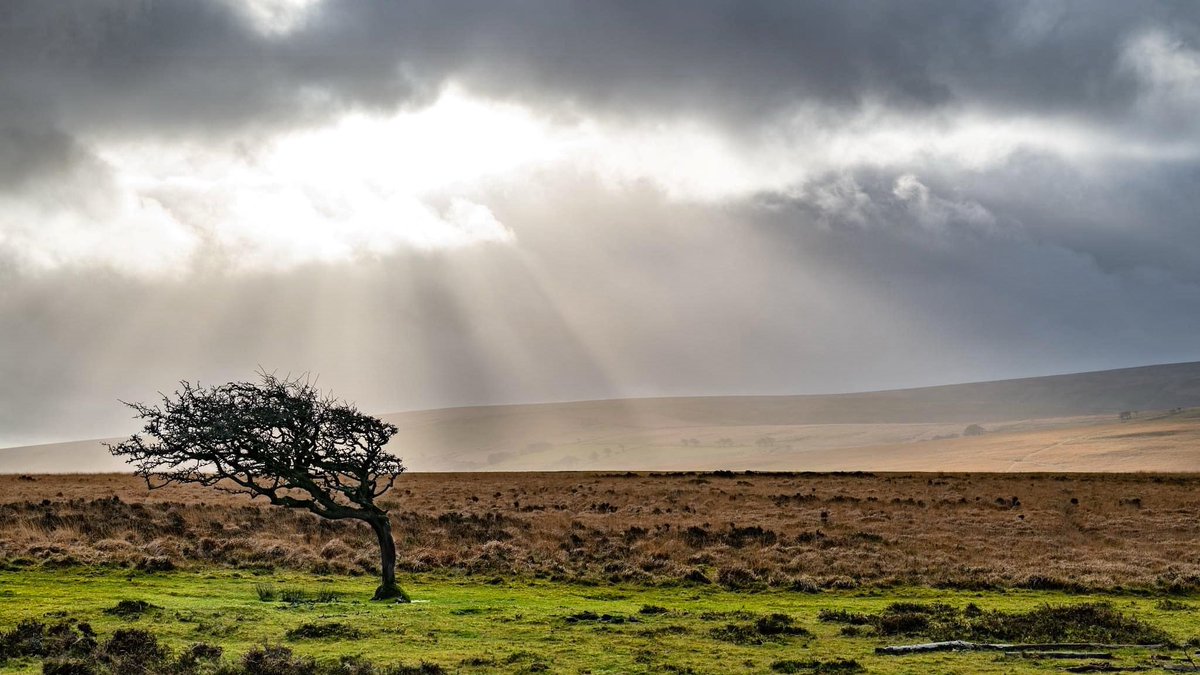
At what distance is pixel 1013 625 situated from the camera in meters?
22.1

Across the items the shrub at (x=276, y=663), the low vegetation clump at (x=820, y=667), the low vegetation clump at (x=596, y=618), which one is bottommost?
the low vegetation clump at (x=820, y=667)

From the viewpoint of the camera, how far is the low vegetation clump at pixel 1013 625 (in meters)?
20.8

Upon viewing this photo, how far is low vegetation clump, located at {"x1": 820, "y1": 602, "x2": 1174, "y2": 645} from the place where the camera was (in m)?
20.8

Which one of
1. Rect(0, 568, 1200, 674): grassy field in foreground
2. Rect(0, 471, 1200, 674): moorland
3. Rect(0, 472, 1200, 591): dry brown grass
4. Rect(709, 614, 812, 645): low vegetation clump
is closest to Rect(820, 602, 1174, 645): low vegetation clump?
Rect(0, 471, 1200, 674): moorland

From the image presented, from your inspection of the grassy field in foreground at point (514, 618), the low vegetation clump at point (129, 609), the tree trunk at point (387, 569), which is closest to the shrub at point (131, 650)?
the grassy field in foreground at point (514, 618)

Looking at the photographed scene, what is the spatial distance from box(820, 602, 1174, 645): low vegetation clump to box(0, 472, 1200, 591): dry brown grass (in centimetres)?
780

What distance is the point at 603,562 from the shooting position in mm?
36438

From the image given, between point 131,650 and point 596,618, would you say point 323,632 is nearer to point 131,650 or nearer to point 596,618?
point 131,650

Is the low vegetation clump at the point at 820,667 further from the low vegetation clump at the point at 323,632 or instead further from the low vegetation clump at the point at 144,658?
the low vegetation clump at the point at 323,632

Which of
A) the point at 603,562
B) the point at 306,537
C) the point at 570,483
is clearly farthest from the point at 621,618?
the point at 570,483

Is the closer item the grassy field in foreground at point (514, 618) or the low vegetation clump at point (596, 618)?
the grassy field in foreground at point (514, 618)

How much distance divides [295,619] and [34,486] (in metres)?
55.4

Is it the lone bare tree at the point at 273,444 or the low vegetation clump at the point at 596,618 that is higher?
the lone bare tree at the point at 273,444

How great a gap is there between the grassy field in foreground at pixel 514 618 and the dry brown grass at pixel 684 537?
2514 mm
